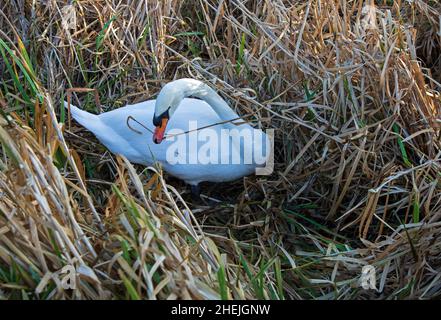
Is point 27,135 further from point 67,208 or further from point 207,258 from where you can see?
point 207,258

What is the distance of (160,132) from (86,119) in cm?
41

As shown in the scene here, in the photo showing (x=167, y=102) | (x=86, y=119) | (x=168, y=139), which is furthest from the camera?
(x=86, y=119)

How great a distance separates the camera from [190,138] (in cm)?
290

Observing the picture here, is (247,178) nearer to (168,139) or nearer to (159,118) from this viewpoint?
(168,139)

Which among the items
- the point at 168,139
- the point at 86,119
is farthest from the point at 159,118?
the point at 86,119

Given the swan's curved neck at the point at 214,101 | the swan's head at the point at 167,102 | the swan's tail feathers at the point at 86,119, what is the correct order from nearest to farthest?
the swan's head at the point at 167,102, the swan's curved neck at the point at 214,101, the swan's tail feathers at the point at 86,119

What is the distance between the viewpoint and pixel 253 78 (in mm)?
3223

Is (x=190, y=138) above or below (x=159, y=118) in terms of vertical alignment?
below

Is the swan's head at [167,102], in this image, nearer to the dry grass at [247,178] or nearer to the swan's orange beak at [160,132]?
the swan's orange beak at [160,132]

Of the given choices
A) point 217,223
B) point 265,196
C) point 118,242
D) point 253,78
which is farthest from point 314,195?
point 118,242

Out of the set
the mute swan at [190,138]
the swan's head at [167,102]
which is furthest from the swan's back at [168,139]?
the swan's head at [167,102]

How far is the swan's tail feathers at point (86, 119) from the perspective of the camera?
9.82ft

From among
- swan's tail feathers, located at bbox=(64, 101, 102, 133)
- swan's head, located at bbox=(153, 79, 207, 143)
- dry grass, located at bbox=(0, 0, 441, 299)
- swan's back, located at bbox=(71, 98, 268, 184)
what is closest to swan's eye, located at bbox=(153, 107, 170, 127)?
swan's head, located at bbox=(153, 79, 207, 143)

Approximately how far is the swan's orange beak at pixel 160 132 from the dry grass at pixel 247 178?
19 centimetres
